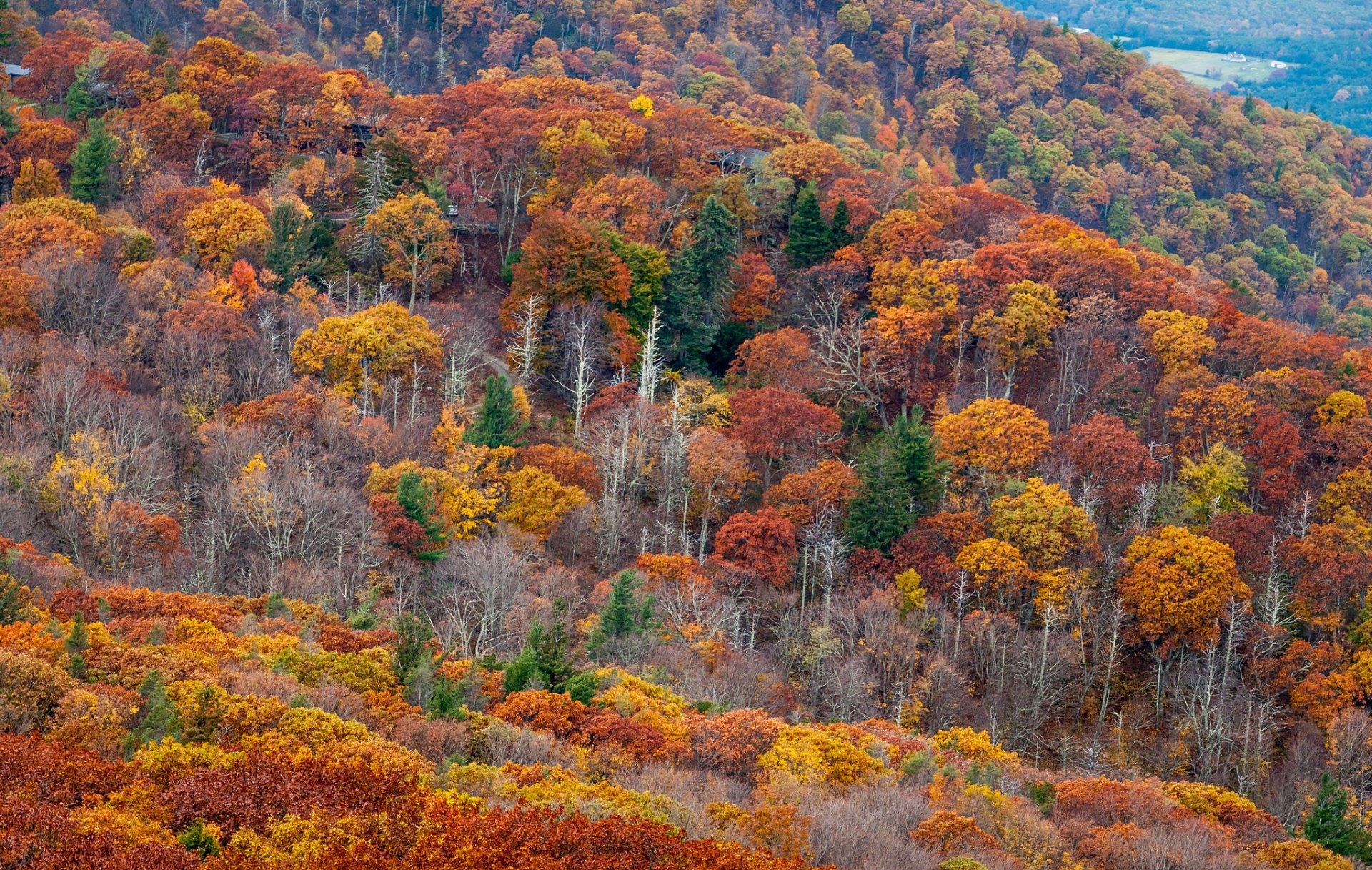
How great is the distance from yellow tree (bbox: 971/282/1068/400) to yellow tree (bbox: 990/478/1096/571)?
32.1 ft

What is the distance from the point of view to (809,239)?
70312mm

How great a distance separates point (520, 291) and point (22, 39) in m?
40.3

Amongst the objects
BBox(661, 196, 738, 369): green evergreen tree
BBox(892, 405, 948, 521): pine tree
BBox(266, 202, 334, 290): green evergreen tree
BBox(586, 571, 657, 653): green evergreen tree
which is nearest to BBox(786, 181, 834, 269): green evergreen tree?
BBox(661, 196, 738, 369): green evergreen tree

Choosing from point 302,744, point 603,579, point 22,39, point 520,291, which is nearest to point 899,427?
point 603,579

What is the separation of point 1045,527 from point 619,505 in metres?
15.0

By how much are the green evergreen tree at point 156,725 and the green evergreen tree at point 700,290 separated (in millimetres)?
38606

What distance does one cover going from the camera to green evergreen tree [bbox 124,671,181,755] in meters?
28.7

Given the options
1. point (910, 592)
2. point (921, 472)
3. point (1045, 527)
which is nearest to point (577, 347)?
point (921, 472)

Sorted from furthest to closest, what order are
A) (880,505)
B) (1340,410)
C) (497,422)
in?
(1340,410) < (497,422) < (880,505)

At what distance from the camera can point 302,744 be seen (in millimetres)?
29531

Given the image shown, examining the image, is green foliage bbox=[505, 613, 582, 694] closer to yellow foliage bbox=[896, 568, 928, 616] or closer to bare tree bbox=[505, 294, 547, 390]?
yellow foliage bbox=[896, 568, 928, 616]

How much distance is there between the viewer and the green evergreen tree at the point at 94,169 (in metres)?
67.0

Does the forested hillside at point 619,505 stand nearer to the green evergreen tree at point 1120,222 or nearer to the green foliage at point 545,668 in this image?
the green foliage at point 545,668

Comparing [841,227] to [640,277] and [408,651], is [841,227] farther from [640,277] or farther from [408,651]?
[408,651]
